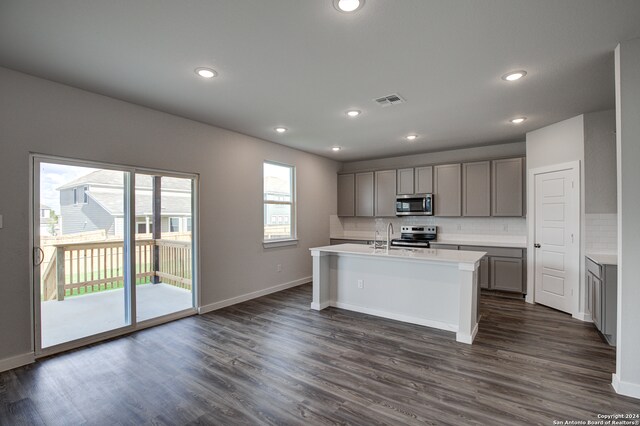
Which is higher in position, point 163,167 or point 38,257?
point 163,167

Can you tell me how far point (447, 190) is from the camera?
5.98 m

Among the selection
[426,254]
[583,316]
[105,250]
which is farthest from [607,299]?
[105,250]

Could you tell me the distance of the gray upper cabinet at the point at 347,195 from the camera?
23.5ft

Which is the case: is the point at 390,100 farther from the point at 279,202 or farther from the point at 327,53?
the point at 279,202

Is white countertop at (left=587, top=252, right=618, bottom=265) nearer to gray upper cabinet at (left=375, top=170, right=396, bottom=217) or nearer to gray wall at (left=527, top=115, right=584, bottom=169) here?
gray wall at (left=527, top=115, right=584, bottom=169)

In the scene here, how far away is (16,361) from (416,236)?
20.2ft

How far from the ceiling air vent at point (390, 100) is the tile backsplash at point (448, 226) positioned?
137 inches

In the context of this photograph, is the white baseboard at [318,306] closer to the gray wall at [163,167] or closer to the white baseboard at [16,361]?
the gray wall at [163,167]

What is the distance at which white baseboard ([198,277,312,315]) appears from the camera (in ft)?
14.6

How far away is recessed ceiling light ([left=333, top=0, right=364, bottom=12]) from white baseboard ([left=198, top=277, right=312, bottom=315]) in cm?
406

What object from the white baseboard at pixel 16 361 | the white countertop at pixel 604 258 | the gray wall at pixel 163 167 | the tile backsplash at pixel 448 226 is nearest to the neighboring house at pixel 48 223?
the gray wall at pixel 163 167

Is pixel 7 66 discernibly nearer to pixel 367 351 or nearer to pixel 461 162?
pixel 367 351

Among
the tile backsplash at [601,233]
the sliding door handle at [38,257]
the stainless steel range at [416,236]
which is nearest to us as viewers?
the sliding door handle at [38,257]

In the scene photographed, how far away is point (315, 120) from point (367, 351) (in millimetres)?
3049
